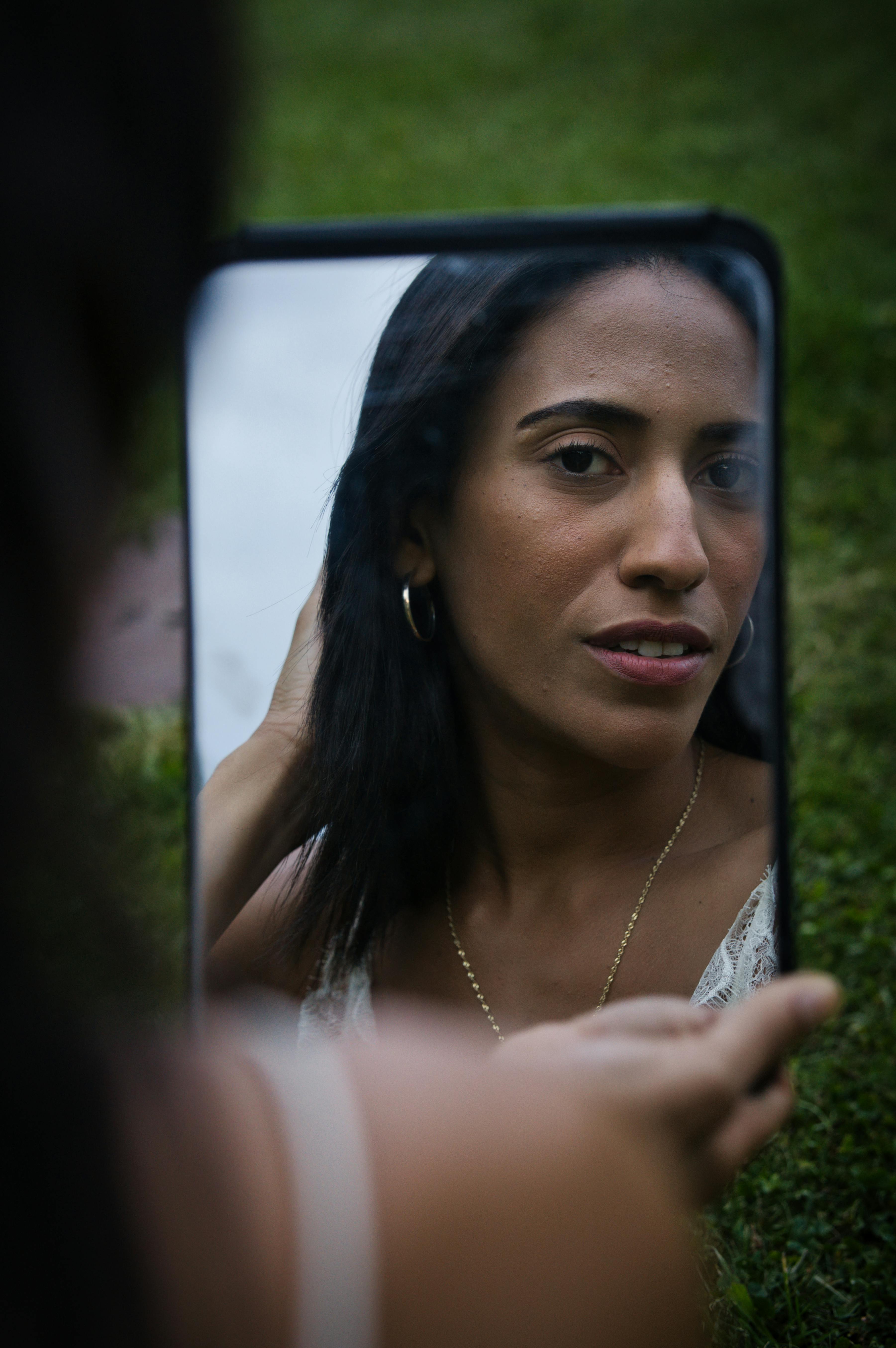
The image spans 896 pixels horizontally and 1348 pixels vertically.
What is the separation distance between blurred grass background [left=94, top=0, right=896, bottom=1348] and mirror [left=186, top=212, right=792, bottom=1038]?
143 mm

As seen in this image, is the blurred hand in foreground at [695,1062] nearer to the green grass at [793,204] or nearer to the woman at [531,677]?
the woman at [531,677]

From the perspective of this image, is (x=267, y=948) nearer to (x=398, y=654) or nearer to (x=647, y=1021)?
(x=398, y=654)

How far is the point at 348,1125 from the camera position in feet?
2.10

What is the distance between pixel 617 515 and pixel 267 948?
2.04 ft

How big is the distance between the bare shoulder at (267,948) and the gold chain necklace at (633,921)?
0.61 feet

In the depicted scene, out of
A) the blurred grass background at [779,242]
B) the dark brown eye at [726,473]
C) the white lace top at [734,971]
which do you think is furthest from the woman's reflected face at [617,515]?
the blurred grass background at [779,242]

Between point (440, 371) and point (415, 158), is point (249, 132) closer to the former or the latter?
point (440, 371)

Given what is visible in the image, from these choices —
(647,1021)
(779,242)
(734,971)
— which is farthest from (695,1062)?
(779,242)

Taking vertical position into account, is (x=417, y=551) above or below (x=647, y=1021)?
above

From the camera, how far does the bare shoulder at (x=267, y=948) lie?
1.21 metres

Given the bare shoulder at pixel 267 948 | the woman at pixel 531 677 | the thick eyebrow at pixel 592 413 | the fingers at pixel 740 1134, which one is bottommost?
the fingers at pixel 740 1134

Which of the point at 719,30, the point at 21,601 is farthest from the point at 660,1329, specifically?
the point at 719,30

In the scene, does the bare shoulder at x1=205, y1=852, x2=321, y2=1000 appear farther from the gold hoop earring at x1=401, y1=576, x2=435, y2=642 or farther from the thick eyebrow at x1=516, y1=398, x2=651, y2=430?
the thick eyebrow at x1=516, y1=398, x2=651, y2=430

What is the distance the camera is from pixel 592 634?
111 cm
